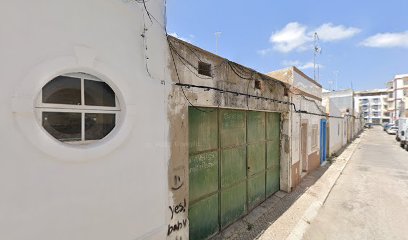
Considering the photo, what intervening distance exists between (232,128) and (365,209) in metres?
5.03

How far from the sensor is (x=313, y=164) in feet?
39.1

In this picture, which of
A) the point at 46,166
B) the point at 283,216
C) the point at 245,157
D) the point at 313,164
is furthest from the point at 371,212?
the point at 46,166

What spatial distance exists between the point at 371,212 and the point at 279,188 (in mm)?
2829

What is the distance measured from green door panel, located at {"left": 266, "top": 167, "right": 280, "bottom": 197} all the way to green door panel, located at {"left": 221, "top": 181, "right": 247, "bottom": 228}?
5.50 ft

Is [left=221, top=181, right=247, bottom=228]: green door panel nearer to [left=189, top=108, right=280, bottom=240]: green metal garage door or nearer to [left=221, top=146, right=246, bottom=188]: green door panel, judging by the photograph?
[left=189, top=108, right=280, bottom=240]: green metal garage door

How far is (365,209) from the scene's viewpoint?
688cm

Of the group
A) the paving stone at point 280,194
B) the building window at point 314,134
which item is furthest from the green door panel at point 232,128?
the building window at point 314,134

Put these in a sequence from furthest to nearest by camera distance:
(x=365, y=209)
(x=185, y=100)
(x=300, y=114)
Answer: (x=300, y=114)
(x=365, y=209)
(x=185, y=100)

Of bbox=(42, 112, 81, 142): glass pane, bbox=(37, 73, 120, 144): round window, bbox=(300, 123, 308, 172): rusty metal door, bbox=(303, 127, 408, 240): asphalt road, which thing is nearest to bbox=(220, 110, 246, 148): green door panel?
bbox=(303, 127, 408, 240): asphalt road

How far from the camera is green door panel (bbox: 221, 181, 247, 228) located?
5699 mm

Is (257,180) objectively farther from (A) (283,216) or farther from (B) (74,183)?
(B) (74,183)

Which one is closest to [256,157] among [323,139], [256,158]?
[256,158]

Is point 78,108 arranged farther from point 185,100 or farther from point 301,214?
point 301,214

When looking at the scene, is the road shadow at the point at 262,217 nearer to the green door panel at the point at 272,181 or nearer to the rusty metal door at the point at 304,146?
the green door panel at the point at 272,181
